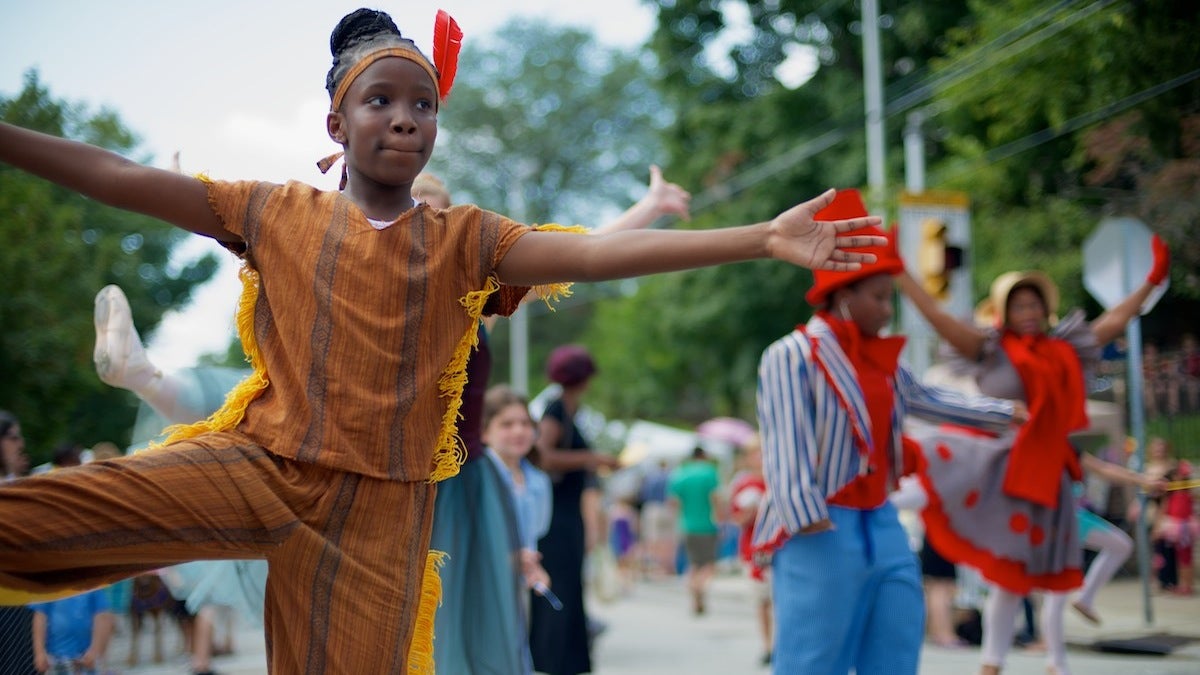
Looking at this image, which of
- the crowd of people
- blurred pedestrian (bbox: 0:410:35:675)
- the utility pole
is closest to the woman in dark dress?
the crowd of people

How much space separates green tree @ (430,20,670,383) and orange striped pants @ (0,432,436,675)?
148 ft

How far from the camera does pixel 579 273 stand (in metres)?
2.97

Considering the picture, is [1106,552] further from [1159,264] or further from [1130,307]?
[1159,264]

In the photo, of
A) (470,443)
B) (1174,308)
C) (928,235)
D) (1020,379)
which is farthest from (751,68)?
(470,443)

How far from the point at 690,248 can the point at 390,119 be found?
80 cm

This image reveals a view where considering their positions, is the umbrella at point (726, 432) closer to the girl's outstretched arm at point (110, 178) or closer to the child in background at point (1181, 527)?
the child in background at point (1181, 527)

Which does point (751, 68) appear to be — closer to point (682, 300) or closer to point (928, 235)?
point (682, 300)

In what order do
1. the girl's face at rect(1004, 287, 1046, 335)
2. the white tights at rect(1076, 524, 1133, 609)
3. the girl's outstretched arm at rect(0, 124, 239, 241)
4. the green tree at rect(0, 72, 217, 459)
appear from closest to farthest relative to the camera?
the girl's outstretched arm at rect(0, 124, 239, 241)
the girl's face at rect(1004, 287, 1046, 335)
the white tights at rect(1076, 524, 1133, 609)
the green tree at rect(0, 72, 217, 459)

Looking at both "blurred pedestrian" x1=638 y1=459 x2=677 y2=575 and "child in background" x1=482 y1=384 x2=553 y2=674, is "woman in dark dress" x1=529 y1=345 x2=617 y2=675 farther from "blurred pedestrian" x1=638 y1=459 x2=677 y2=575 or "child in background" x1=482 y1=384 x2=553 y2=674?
"blurred pedestrian" x1=638 y1=459 x2=677 y2=575

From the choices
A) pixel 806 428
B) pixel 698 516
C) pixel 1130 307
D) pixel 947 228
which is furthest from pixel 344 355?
pixel 698 516

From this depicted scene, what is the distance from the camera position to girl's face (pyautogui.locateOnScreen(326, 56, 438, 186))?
9.97ft

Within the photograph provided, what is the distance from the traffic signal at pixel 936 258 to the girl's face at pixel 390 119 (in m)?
9.72

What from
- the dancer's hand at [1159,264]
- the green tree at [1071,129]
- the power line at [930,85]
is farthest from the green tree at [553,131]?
the dancer's hand at [1159,264]

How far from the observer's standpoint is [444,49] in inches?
133
